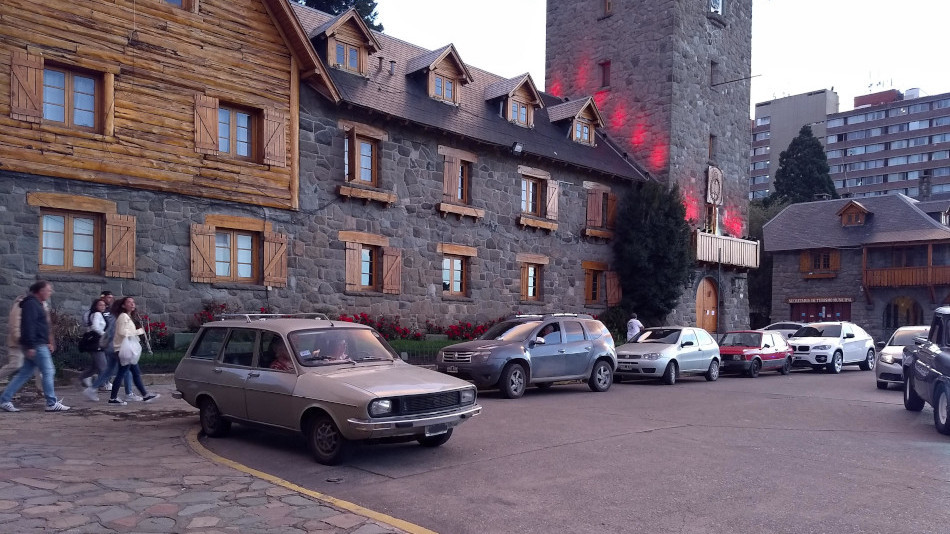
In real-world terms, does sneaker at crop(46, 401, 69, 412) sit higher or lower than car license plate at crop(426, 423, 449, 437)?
lower

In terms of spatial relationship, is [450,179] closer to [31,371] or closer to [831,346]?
[831,346]

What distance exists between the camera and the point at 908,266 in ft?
147

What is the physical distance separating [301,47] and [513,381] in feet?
34.5

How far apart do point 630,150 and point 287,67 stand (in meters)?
17.6

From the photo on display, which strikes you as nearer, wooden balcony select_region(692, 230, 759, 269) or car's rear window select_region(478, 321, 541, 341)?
car's rear window select_region(478, 321, 541, 341)

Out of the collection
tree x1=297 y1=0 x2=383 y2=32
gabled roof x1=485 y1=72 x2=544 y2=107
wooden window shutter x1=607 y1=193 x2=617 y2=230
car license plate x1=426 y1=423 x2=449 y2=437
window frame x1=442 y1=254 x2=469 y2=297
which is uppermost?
tree x1=297 y1=0 x2=383 y2=32

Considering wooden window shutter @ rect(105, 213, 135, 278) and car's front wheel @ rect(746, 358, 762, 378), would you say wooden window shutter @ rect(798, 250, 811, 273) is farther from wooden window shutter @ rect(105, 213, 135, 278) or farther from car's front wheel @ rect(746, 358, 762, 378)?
wooden window shutter @ rect(105, 213, 135, 278)

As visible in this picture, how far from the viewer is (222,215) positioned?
18250mm

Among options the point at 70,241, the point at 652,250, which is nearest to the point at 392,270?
the point at 70,241

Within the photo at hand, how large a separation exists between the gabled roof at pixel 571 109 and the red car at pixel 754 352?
35.3 ft

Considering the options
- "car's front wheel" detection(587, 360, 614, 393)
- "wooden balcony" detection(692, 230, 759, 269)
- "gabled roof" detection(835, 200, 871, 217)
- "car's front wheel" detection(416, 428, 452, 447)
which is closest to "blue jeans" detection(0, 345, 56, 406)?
"car's front wheel" detection(416, 428, 452, 447)

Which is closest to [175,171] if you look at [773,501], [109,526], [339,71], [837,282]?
[339,71]

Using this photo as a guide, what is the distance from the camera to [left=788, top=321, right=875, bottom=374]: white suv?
82.1 feet

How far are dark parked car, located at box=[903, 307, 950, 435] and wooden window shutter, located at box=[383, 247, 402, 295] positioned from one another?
1318 centimetres
